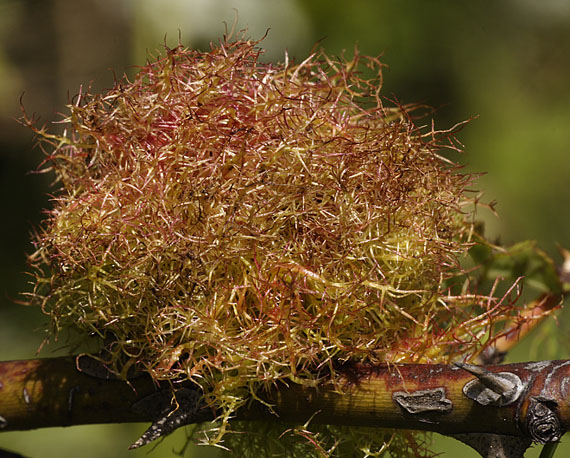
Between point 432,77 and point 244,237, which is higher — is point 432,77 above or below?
above

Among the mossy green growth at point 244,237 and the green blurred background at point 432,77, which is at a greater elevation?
the green blurred background at point 432,77

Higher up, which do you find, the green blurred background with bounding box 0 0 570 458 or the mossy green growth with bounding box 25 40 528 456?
the green blurred background with bounding box 0 0 570 458

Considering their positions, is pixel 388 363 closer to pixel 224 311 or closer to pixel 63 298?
pixel 224 311

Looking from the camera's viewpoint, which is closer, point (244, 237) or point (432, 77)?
point (244, 237)

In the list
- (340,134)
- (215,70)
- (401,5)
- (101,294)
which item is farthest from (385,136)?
(401,5)
